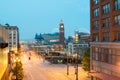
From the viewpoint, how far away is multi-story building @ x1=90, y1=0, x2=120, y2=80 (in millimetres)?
52906

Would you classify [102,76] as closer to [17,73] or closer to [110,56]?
[110,56]

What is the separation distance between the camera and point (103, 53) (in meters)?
59.4

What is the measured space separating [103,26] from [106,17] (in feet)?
8.88

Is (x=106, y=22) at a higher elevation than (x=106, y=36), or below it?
higher

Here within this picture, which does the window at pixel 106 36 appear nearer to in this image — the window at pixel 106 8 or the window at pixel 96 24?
the window at pixel 106 8

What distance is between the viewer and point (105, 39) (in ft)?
196

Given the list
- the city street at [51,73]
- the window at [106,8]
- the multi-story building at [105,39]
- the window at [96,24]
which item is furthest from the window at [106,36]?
the city street at [51,73]

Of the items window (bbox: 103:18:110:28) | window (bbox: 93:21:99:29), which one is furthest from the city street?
window (bbox: 103:18:110:28)

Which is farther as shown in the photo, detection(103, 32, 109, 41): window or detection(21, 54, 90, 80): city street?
detection(21, 54, 90, 80): city street

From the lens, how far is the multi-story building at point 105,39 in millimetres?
52906

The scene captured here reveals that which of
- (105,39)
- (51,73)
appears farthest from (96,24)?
(51,73)

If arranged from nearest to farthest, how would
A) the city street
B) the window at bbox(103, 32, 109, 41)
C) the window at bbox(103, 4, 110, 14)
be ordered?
the window at bbox(103, 4, 110, 14), the window at bbox(103, 32, 109, 41), the city street

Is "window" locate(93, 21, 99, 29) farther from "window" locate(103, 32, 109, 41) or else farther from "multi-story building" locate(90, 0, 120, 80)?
"window" locate(103, 32, 109, 41)

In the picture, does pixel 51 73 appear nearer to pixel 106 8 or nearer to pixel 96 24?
pixel 96 24
